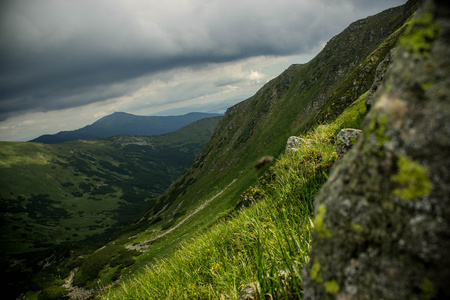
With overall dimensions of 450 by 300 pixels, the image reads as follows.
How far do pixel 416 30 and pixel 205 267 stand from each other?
18.9 ft

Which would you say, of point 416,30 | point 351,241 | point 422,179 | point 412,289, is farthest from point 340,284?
point 416,30

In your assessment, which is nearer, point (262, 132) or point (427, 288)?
point (427, 288)

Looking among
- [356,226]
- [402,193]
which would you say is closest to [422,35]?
[402,193]

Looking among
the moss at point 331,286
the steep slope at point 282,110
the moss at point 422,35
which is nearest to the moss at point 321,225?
the moss at point 331,286

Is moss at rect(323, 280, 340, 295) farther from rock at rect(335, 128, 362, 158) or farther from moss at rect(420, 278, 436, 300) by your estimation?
rock at rect(335, 128, 362, 158)

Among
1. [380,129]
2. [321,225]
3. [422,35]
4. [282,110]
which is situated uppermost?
[282,110]

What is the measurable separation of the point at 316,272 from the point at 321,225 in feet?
1.50

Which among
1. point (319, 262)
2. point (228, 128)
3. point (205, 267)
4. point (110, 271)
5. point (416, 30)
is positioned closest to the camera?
point (416, 30)

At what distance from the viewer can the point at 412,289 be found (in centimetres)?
150

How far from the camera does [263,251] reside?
439cm

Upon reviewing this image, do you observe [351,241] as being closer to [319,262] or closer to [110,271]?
[319,262]

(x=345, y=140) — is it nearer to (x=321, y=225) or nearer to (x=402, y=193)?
(x=321, y=225)

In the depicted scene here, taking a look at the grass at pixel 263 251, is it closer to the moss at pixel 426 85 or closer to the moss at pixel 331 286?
the moss at pixel 331 286

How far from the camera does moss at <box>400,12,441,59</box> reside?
Answer: 5.27 ft
